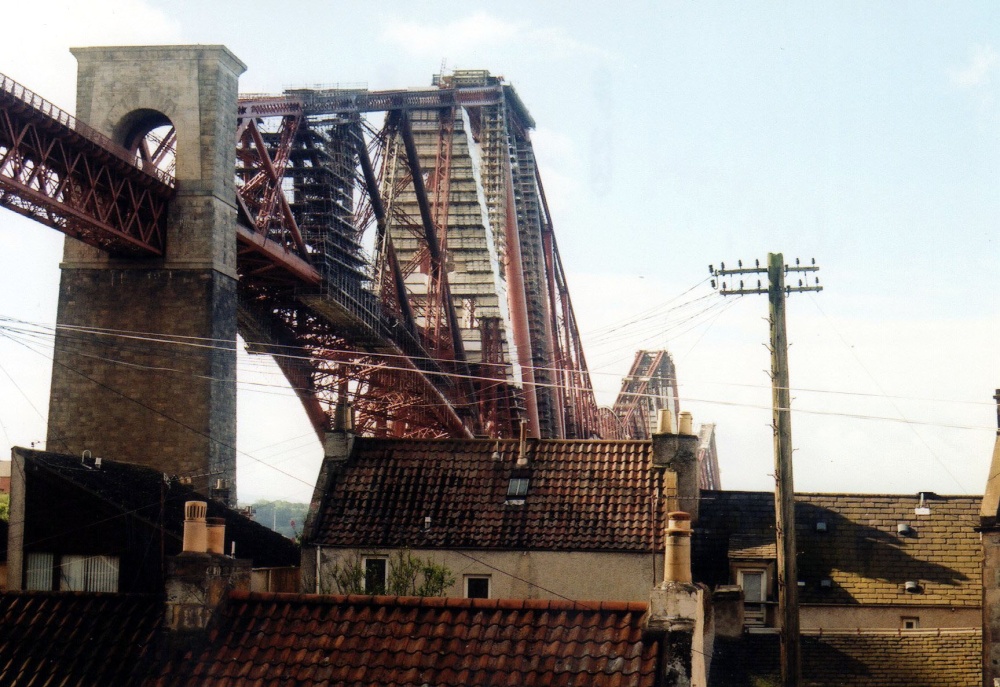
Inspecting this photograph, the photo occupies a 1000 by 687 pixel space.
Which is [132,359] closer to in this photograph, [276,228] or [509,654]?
[276,228]

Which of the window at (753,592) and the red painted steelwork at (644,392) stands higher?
the red painted steelwork at (644,392)

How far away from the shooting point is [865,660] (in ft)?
75.3

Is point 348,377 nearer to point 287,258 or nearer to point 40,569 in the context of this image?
point 287,258

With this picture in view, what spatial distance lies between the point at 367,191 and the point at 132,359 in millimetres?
19512

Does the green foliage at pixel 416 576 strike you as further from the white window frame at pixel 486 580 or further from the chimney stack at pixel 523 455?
the chimney stack at pixel 523 455

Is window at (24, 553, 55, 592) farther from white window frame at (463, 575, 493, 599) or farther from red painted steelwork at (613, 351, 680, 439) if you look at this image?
red painted steelwork at (613, 351, 680, 439)

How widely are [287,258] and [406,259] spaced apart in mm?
15209

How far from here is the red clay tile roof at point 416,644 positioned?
44.2 ft

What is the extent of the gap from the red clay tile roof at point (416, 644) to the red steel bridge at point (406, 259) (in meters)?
23.1

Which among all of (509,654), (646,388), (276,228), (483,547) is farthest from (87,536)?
(646,388)

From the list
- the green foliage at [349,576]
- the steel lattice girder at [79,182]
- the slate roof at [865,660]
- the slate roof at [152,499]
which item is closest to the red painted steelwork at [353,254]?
the steel lattice girder at [79,182]

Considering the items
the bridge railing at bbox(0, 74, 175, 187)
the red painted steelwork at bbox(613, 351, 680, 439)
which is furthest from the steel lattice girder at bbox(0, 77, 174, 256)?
the red painted steelwork at bbox(613, 351, 680, 439)

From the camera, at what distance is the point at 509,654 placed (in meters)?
13.7

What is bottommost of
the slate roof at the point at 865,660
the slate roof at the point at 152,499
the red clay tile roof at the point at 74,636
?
the slate roof at the point at 865,660
